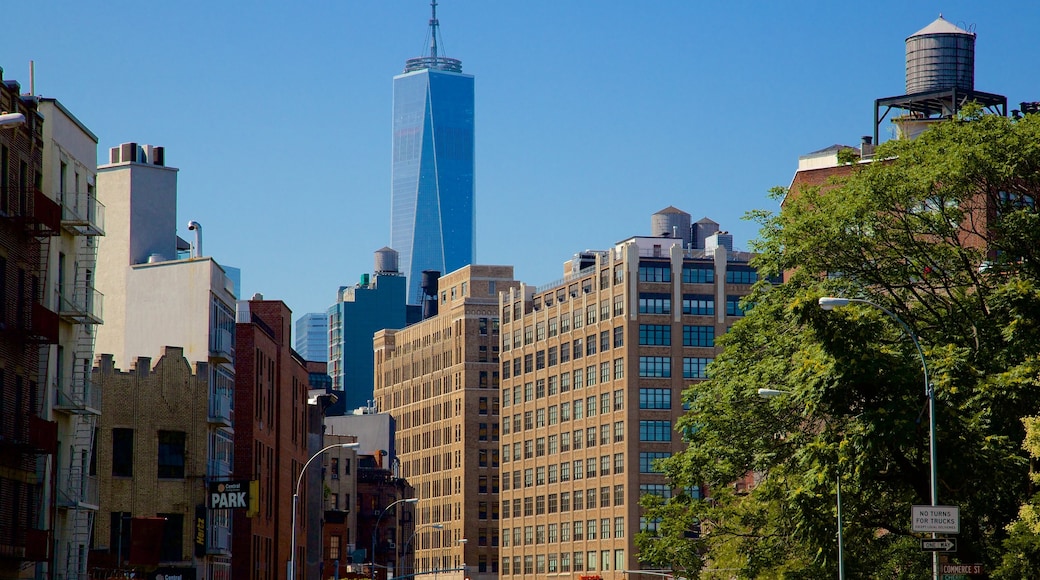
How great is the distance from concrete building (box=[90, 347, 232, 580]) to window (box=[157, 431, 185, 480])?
0.14ft

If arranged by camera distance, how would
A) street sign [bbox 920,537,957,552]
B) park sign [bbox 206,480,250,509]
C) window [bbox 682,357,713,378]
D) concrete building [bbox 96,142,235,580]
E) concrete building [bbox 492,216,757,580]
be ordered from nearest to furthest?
street sign [bbox 920,537,957,552], park sign [bbox 206,480,250,509], concrete building [bbox 96,142,235,580], concrete building [bbox 492,216,757,580], window [bbox 682,357,713,378]

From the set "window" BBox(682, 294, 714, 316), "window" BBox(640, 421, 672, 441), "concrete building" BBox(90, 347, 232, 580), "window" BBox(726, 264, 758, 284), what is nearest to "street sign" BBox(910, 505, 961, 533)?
"concrete building" BBox(90, 347, 232, 580)

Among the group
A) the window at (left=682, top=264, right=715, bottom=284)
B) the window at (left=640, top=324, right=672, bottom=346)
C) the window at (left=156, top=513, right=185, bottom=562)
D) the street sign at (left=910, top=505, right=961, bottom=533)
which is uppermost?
the window at (left=682, top=264, right=715, bottom=284)

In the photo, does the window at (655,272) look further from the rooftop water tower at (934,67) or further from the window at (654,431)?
the rooftop water tower at (934,67)

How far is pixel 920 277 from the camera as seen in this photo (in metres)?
51.5

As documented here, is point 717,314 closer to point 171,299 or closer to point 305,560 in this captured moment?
point 305,560

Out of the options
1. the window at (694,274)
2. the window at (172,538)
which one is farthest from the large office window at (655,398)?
the window at (172,538)

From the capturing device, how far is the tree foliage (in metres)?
43.4

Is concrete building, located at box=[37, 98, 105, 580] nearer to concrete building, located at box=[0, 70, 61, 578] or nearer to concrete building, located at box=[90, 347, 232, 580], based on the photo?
concrete building, located at box=[0, 70, 61, 578]

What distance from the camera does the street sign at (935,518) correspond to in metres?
35.7

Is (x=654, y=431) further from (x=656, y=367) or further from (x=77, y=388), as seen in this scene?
(x=77, y=388)

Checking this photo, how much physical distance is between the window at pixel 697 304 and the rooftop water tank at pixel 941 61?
7472 cm

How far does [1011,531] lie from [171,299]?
43786mm

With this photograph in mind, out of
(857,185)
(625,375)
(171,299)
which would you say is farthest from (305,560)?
(625,375)
